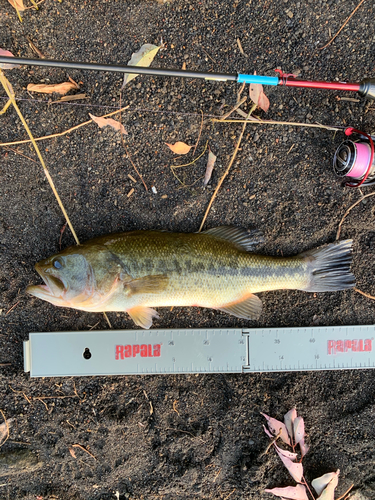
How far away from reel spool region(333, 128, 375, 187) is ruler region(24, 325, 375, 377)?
1.46 metres

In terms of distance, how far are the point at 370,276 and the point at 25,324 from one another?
3423mm

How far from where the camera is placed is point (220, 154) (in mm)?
2992

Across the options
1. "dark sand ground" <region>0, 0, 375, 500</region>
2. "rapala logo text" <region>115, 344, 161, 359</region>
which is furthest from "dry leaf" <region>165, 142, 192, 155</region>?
"rapala logo text" <region>115, 344, 161, 359</region>

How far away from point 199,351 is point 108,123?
91.3 inches

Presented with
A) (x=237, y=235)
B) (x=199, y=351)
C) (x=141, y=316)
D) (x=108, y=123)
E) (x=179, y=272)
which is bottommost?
(x=199, y=351)

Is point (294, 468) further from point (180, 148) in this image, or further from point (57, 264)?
point (180, 148)

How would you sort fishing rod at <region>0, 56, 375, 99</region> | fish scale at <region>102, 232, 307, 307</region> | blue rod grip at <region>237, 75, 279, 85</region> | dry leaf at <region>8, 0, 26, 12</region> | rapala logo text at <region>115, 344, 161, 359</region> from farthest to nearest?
1. rapala logo text at <region>115, 344, 161, 359</region>
2. dry leaf at <region>8, 0, 26, 12</region>
3. fish scale at <region>102, 232, 307, 307</region>
4. blue rod grip at <region>237, 75, 279, 85</region>
5. fishing rod at <region>0, 56, 375, 99</region>

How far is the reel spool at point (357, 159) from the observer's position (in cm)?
274

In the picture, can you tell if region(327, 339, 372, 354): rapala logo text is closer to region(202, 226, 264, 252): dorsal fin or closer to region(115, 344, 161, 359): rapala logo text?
region(202, 226, 264, 252): dorsal fin

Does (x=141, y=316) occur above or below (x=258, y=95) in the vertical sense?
below

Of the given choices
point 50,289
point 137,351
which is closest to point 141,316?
point 137,351

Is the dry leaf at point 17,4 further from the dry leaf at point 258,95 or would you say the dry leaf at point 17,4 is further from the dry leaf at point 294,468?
the dry leaf at point 294,468

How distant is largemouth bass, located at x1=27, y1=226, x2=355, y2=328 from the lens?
2600 millimetres

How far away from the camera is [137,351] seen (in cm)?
301
